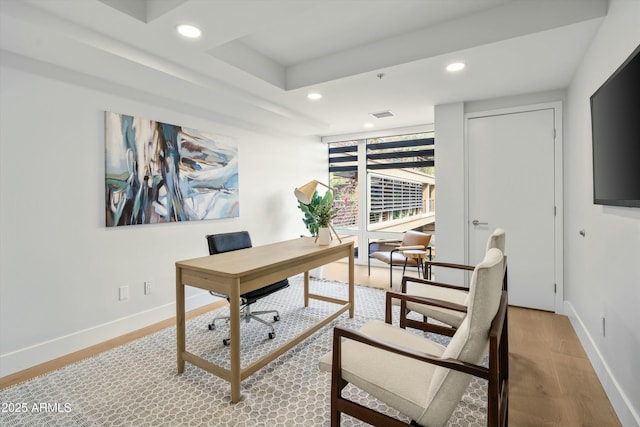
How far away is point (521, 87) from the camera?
10.2 feet

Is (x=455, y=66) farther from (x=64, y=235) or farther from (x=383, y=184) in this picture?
(x=64, y=235)

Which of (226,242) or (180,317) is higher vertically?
(226,242)

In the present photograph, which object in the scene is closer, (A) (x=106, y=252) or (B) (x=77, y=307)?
(B) (x=77, y=307)

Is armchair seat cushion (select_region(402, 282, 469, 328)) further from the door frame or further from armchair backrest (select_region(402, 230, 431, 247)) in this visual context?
armchair backrest (select_region(402, 230, 431, 247))

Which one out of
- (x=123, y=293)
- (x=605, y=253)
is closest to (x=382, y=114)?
(x=605, y=253)

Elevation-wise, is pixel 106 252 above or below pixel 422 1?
below

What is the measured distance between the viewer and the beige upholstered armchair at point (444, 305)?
1840mm

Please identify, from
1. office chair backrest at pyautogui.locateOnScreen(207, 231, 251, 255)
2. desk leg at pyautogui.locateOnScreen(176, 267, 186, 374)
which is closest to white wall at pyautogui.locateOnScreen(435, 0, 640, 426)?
office chair backrest at pyautogui.locateOnScreen(207, 231, 251, 255)

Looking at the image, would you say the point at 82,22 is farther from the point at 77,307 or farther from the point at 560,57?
the point at 560,57

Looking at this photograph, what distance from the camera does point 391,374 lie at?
133 centimetres

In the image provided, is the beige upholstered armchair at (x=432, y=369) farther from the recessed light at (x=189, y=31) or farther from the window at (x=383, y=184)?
the window at (x=383, y=184)

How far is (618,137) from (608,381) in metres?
1.45

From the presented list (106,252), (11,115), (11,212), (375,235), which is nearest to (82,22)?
(11,115)

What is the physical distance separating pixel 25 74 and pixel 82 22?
75 cm
